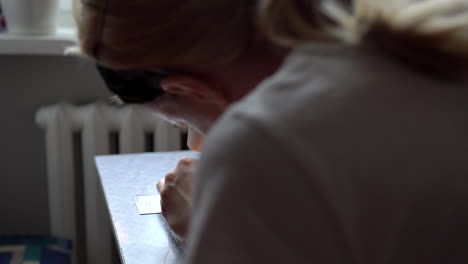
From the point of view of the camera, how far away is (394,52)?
476 mm

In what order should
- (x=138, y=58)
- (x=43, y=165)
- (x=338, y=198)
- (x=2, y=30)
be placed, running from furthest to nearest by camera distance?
(x=43, y=165) < (x=2, y=30) < (x=138, y=58) < (x=338, y=198)

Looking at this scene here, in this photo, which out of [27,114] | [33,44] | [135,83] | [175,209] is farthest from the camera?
[27,114]

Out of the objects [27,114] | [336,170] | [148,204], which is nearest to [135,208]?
[148,204]

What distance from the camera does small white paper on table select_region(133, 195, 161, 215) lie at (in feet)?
3.46

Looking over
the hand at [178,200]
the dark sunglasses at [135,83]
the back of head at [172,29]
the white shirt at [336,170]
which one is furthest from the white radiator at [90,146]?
the white shirt at [336,170]

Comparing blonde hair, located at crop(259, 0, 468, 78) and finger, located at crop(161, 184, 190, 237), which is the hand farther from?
blonde hair, located at crop(259, 0, 468, 78)

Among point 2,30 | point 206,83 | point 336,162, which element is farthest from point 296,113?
point 2,30

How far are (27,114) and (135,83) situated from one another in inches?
53.5

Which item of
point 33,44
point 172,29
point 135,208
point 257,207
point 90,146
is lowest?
point 90,146

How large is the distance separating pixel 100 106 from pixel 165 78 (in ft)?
4.17

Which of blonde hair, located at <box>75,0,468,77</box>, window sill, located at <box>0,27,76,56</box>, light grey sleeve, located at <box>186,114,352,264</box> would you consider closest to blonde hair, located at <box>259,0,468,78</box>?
blonde hair, located at <box>75,0,468,77</box>

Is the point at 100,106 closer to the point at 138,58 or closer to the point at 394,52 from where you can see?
the point at 138,58

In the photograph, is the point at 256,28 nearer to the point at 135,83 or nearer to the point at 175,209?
the point at 135,83

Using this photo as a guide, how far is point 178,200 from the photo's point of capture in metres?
0.97
